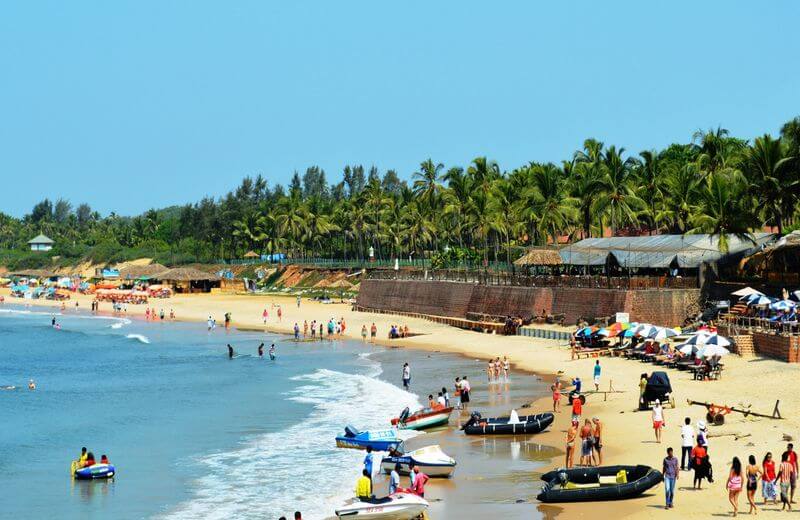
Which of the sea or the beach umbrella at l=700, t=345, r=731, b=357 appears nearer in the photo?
the sea

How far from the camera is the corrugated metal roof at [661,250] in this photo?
5928cm

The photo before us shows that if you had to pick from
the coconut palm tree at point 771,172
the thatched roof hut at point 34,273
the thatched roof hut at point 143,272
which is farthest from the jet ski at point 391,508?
the thatched roof hut at point 34,273

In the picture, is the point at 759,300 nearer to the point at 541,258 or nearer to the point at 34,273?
the point at 541,258

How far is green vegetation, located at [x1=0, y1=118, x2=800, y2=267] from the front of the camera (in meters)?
58.4

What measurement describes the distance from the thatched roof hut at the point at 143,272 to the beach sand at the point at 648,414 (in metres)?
71.5

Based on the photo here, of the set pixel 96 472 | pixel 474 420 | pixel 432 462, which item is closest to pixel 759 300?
pixel 474 420

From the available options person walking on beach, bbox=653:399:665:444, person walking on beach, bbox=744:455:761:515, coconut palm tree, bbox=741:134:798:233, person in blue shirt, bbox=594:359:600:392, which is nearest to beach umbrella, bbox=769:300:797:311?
person in blue shirt, bbox=594:359:600:392

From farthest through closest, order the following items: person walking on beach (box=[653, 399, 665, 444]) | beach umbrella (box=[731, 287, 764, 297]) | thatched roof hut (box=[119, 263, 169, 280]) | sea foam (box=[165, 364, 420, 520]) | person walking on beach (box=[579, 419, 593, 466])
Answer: thatched roof hut (box=[119, 263, 169, 280]), beach umbrella (box=[731, 287, 764, 297]), person walking on beach (box=[653, 399, 665, 444]), person walking on beach (box=[579, 419, 593, 466]), sea foam (box=[165, 364, 420, 520])

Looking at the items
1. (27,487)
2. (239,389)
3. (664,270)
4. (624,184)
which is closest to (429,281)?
(624,184)

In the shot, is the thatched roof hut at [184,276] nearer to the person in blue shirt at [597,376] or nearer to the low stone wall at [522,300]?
the low stone wall at [522,300]

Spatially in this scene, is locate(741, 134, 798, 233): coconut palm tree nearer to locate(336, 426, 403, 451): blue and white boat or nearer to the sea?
the sea

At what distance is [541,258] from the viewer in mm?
69562

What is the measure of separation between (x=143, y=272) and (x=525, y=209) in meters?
69.9

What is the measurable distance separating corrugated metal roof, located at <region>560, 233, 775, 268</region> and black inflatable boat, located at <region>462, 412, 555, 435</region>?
28.2 meters
